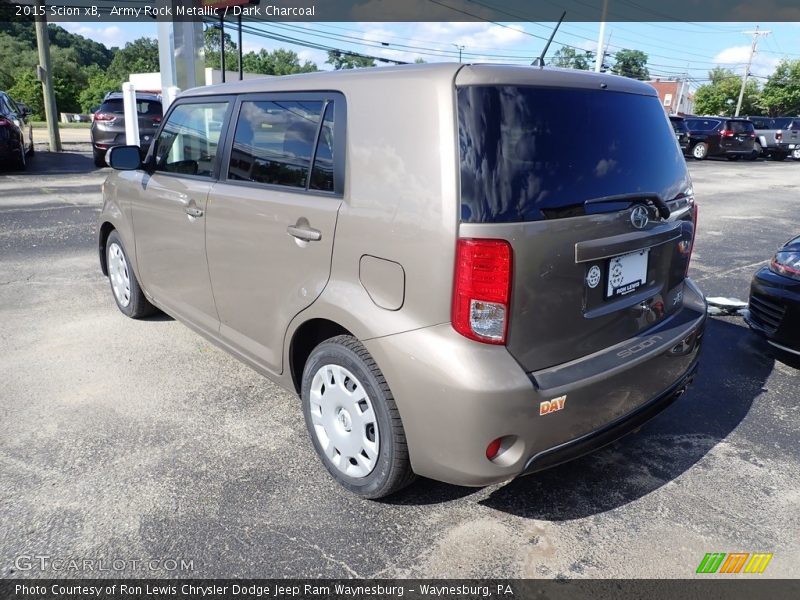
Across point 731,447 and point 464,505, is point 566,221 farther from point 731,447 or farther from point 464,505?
point 731,447

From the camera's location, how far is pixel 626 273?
8.36ft

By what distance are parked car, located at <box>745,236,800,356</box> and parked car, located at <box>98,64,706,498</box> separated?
3.88ft

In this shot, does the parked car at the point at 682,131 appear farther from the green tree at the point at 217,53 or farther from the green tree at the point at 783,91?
the green tree at the point at 217,53

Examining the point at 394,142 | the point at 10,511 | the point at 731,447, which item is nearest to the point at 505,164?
the point at 394,142

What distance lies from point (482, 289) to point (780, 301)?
2804 millimetres

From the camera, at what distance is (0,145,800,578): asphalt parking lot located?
2389 millimetres

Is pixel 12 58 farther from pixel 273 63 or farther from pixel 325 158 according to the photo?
pixel 325 158

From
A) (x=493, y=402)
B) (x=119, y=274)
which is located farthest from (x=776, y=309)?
(x=119, y=274)

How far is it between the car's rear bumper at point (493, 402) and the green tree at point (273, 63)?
293 ft

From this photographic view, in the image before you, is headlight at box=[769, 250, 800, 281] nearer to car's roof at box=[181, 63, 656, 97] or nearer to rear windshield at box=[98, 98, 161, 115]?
car's roof at box=[181, 63, 656, 97]

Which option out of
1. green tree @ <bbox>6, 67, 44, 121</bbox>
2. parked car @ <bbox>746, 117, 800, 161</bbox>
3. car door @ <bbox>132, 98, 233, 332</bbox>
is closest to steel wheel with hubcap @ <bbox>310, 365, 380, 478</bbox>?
car door @ <bbox>132, 98, 233, 332</bbox>

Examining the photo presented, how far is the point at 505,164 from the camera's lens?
216cm

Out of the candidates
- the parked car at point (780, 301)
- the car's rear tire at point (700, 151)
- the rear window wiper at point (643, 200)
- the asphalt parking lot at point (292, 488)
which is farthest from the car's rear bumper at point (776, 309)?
the car's rear tire at point (700, 151)

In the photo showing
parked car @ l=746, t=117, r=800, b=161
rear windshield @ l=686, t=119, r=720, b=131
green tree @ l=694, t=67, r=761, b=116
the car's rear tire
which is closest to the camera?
rear windshield @ l=686, t=119, r=720, b=131
